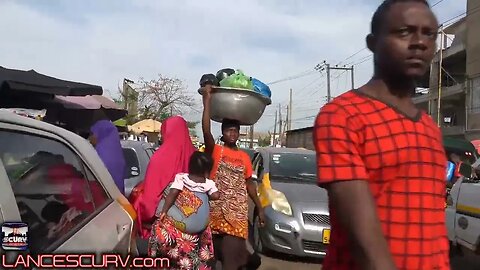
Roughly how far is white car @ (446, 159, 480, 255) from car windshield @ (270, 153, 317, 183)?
2079mm

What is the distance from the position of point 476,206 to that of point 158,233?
391 cm

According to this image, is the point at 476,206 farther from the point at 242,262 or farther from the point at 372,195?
the point at 372,195

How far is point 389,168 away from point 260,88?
11.9 ft

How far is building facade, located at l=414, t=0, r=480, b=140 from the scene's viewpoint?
3384 cm

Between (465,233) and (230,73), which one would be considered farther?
(465,233)

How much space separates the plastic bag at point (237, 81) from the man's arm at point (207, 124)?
0.21 meters

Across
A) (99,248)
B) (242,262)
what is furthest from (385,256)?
(242,262)

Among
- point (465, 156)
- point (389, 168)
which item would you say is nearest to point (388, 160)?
point (389, 168)

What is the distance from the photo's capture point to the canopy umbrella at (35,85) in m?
5.89

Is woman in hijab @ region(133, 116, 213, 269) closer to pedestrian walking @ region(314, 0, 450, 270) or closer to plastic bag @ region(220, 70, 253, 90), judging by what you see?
plastic bag @ region(220, 70, 253, 90)

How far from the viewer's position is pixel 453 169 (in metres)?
9.62

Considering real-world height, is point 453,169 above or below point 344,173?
below

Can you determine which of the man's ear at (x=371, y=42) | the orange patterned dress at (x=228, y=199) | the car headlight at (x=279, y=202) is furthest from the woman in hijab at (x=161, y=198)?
the car headlight at (x=279, y=202)

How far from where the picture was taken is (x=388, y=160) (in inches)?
66.3
